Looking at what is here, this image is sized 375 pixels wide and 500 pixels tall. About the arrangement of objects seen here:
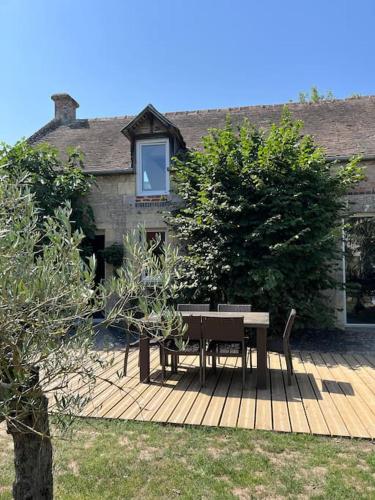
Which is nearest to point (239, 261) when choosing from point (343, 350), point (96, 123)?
point (343, 350)

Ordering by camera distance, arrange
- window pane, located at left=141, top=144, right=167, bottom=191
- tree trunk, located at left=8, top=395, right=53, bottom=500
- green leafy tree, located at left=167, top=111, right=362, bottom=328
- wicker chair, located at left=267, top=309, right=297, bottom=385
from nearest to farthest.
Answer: tree trunk, located at left=8, top=395, right=53, bottom=500 < wicker chair, located at left=267, top=309, right=297, bottom=385 < green leafy tree, located at left=167, top=111, right=362, bottom=328 < window pane, located at left=141, top=144, right=167, bottom=191

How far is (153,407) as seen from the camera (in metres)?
4.18

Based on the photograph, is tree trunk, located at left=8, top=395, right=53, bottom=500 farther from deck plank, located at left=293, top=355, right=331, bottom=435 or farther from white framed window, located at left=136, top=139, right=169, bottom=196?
white framed window, located at left=136, top=139, right=169, bottom=196

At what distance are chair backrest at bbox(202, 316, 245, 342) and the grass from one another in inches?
50.6

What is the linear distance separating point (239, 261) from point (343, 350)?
267cm

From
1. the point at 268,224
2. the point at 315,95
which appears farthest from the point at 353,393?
the point at 315,95

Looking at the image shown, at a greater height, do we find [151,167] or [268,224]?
[151,167]

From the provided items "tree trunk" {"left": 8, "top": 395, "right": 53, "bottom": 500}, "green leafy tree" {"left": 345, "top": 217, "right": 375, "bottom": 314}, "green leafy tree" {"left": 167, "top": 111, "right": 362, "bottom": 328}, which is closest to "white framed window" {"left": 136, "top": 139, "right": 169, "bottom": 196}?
"green leafy tree" {"left": 167, "top": 111, "right": 362, "bottom": 328}

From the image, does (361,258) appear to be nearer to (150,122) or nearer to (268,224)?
(268,224)

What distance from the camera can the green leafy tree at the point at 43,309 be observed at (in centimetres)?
161

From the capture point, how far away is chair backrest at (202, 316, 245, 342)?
466cm

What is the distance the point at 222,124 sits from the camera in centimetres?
1165

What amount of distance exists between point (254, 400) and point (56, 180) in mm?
7415

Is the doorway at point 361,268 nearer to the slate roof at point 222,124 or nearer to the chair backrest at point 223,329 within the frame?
the slate roof at point 222,124
